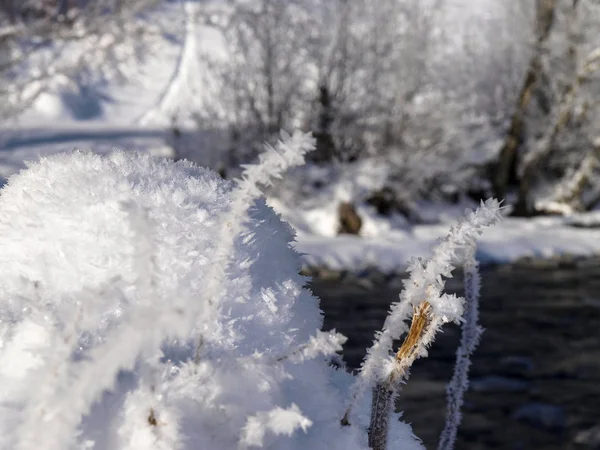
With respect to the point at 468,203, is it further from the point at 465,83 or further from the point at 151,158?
the point at 151,158

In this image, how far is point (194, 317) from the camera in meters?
0.79

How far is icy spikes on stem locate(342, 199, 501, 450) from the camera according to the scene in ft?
2.93

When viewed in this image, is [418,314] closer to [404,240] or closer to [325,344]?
[325,344]

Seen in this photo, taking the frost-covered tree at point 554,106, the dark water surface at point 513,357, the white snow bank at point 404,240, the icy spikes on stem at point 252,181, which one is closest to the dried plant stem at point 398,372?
the icy spikes on stem at point 252,181

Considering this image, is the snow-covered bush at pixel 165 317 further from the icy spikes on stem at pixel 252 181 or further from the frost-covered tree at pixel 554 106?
the frost-covered tree at pixel 554 106

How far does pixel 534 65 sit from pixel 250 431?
13.3 meters

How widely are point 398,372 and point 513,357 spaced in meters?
5.73

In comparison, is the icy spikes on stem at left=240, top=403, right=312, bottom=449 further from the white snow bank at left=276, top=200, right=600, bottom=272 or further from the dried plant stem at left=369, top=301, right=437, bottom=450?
the white snow bank at left=276, top=200, right=600, bottom=272

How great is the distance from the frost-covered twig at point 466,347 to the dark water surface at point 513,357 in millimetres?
3446

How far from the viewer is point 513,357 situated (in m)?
6.34

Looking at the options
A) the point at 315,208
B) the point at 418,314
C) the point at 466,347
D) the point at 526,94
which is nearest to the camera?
the point at 418,314

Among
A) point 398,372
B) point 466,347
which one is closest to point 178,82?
point 466,347

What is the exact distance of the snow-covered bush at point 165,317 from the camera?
0.74 metres

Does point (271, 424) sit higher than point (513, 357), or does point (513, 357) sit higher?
point (271, 424)
